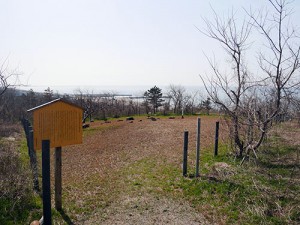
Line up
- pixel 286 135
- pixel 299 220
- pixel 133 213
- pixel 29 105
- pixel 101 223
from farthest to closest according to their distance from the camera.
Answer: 1. pixel 29 105
2. pixel 286 135
3. pixel 133 213
4. pixel 101 223
5. pixel 299 220

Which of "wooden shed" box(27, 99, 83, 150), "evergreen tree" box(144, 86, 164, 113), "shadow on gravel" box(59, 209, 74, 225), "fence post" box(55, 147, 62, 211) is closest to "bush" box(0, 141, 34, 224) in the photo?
"fence post" box(55, 147, 62, 211)

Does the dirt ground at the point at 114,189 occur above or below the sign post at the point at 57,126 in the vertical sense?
below

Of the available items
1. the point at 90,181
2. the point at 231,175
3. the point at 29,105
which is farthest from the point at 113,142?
the point at 29,105

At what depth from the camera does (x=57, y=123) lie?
4609 millimetres

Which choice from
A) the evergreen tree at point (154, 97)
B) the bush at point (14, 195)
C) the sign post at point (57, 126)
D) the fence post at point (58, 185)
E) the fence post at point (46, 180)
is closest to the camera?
the fence post at point (46, 180)

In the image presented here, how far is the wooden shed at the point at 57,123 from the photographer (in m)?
4.34

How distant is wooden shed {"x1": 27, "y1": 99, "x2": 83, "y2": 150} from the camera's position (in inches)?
171

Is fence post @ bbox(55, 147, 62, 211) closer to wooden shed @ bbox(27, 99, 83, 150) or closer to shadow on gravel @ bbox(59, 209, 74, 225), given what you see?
shadow on gravel @ bbox(59, 209, 74, 225)

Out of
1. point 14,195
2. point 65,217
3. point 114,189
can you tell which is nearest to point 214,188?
point 114,189

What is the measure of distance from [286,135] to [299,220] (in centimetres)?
775

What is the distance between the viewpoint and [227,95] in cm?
783

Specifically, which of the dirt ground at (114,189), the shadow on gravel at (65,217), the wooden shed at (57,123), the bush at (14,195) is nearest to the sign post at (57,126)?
the wooden shed at (57,123)

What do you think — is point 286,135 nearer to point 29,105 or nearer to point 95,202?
point 95,202

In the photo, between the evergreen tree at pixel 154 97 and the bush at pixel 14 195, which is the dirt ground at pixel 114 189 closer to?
the bush at pixel 14 195
